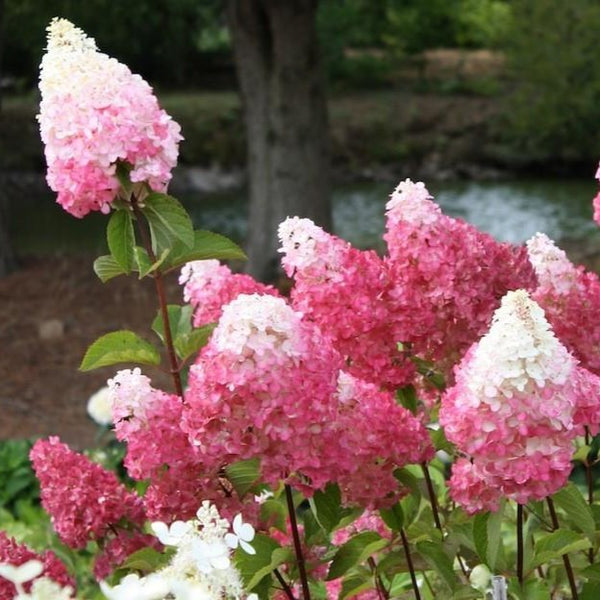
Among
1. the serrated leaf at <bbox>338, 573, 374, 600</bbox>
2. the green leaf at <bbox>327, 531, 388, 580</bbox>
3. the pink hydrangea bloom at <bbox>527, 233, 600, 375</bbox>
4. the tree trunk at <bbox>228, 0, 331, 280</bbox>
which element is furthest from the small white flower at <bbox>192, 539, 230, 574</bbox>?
the tree trunk at <bbox>228, 0, 331, 280</bbox>

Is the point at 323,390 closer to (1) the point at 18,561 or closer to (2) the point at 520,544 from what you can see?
(2) the point at 520,544

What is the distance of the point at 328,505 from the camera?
1.93 m

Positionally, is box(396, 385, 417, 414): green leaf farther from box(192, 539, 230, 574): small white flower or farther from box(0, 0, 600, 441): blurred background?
Result: box(0, 0, 600, 441): blurred background

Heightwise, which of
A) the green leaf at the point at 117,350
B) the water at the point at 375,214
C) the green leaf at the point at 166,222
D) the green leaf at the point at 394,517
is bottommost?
the water at the point at 375,214

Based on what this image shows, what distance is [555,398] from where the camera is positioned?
167 centimetres

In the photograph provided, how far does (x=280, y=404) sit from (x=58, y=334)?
6959 millimetres

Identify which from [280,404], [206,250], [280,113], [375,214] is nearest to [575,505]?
[280,404]

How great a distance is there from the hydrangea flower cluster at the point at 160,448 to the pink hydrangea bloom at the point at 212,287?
0.33 metres

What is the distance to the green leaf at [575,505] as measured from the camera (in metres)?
2.02

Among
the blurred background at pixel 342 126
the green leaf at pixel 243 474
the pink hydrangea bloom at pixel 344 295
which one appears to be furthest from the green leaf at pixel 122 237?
the blurred background at pixel 342 126

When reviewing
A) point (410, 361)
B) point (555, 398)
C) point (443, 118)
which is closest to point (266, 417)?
point (555, 398)

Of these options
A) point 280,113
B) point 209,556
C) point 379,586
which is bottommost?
point 280,113

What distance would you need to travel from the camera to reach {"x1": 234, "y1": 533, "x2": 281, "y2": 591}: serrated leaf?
2.00 metres

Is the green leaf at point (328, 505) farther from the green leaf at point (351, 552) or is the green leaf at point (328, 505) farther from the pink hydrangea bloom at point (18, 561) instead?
the pink hydrangea bloom at point (18, 561)
